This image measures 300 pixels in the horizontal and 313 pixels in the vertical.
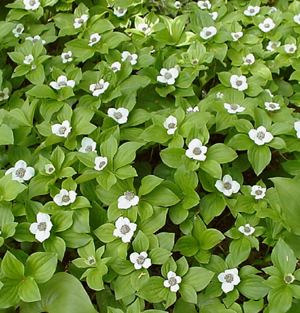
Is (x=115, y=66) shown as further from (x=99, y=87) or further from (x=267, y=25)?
(x=267, y=25)

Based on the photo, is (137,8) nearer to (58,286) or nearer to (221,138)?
(221,138)

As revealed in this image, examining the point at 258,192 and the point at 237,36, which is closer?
the point at 258,192

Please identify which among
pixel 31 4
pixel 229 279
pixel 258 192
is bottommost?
pixel 229 279

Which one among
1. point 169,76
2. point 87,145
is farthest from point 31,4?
point 87,145

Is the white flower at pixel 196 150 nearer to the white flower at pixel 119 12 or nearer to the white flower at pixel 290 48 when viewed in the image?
the white flower at pixel 290 48

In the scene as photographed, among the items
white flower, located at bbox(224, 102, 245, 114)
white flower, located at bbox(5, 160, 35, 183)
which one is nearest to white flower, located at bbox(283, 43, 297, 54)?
white flower, located at bbox(224, 102, 245, 114)

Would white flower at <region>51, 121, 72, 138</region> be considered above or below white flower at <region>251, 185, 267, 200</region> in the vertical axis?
above

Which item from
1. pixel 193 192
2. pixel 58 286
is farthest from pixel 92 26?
pixel 58 286

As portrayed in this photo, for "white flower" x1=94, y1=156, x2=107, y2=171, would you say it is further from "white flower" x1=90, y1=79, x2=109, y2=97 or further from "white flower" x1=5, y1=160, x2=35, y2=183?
"white flower" x1=90, y1=79, x2=109, y2=97
